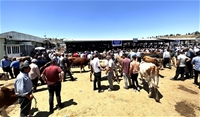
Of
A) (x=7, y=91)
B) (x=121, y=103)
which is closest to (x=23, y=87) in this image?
(x=7, y=91)

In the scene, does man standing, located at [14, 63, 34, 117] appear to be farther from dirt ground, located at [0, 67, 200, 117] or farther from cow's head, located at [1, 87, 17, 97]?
dirt ground, located at [0, 67, 200, 117]

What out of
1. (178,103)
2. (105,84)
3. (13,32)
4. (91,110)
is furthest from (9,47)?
(178,103)

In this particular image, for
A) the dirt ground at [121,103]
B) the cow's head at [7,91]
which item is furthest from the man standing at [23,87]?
the dirt ground at [121,103]

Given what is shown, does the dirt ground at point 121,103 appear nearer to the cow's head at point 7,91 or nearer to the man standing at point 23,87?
the man standing at point 23,87

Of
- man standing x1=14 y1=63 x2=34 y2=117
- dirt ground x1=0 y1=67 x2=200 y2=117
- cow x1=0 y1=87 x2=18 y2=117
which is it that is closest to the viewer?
man standing x1=14 y1=63 x2=34 y2=117

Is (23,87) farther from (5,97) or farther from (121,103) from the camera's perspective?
(121,103)

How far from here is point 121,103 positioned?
4.79 m

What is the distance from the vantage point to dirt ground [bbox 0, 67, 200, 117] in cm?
423

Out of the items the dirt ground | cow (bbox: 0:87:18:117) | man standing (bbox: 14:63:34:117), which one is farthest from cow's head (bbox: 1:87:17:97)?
the dirt ground

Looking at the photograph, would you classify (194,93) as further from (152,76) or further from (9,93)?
(9,93)

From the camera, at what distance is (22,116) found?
11.5ft

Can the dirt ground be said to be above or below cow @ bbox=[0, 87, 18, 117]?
below

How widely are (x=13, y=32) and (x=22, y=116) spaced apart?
1256 inches

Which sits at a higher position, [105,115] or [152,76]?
[152,76]
